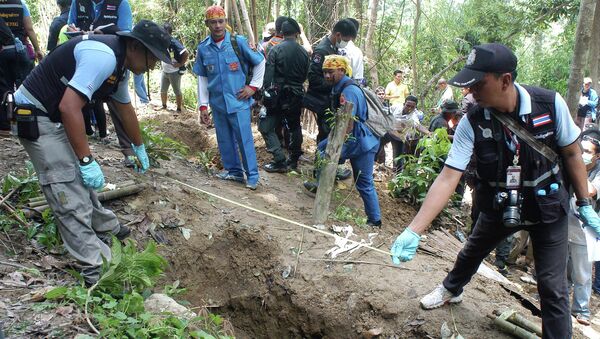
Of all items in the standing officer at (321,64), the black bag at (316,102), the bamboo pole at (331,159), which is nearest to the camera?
the bamboo pole at (331,159)

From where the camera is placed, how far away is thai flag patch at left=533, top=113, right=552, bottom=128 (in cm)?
298

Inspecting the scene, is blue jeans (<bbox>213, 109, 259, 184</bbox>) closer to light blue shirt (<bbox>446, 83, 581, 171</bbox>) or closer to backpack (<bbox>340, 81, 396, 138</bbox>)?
backpack (<bbox>340, 81, 396, 138</bbox>)

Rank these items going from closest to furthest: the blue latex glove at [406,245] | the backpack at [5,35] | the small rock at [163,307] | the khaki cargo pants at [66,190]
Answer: the blue latex glove at [406,245] → the small rock at [163,307] → the khaki cargo pants at [66,190] → the backpack at [5,35]

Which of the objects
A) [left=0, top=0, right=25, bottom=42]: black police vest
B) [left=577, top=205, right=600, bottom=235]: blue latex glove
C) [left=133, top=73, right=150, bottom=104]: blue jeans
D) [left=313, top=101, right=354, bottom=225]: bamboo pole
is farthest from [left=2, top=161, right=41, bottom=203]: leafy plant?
[left=133, top=73, right=150, bottom=104]: blue jeans

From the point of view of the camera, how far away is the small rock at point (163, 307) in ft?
10.5

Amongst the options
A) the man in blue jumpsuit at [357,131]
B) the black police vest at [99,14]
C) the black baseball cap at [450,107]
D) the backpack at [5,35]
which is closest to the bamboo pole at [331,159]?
the man in blue jumpsuit at [357,131]

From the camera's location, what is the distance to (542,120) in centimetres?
298

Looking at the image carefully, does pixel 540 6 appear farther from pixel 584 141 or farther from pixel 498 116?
pixel 498 116

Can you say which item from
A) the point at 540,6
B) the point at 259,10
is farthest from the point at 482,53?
the point at 540,6

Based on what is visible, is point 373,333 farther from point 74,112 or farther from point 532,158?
point 74,112

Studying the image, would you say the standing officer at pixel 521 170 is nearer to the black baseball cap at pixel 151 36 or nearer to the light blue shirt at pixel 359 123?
the black baseball cap at pixel 151 36

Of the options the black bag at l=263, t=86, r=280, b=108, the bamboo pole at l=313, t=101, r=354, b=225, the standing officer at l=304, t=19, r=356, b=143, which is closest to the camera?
the bamboo pole at l=313, t=101, r=354, b=225

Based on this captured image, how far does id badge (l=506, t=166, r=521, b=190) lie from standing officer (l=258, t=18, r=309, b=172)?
159 inches

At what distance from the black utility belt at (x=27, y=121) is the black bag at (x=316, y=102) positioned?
12.7 feet
